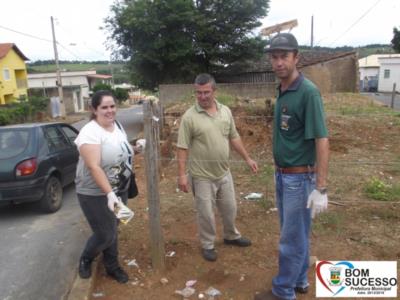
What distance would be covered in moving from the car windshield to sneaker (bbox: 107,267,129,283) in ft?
10.4

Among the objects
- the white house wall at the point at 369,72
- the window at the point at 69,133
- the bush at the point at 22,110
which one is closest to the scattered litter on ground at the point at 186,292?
the window at the point at 69,133

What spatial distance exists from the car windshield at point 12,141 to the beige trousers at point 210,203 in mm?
3499

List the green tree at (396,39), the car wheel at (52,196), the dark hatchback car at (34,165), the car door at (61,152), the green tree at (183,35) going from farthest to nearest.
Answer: the green tree at (396,39) → the green tree at (183,35) → the car door at (61,152) → the car wheel at (52,196) → the dark hatchback car at (34,165)

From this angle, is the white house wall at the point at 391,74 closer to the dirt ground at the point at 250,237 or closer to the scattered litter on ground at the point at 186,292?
the dirt ground at the point at 250,237

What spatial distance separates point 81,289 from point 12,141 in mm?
3558

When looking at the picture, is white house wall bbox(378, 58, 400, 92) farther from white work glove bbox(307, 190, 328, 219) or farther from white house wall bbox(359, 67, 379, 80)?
white work glove bbox(307, 190, 328, 219)

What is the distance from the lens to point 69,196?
7008mm

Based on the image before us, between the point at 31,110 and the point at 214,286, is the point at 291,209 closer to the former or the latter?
the point at 214,286

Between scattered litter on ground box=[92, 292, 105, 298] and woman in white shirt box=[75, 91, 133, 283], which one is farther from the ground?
woman in white shirt box=[75, 91, 133, 283]

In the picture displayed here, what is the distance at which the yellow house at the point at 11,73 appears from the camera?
108ft

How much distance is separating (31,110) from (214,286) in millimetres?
26970

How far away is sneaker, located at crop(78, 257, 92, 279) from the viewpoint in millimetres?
3494

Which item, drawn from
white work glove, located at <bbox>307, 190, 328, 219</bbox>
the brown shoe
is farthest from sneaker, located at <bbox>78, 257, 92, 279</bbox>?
white work glove, located at <bbox>307, 190, 328, 219</bbox>

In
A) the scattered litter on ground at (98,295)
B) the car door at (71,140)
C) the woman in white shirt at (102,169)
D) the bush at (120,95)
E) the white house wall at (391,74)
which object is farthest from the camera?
the bush at (120,95)
